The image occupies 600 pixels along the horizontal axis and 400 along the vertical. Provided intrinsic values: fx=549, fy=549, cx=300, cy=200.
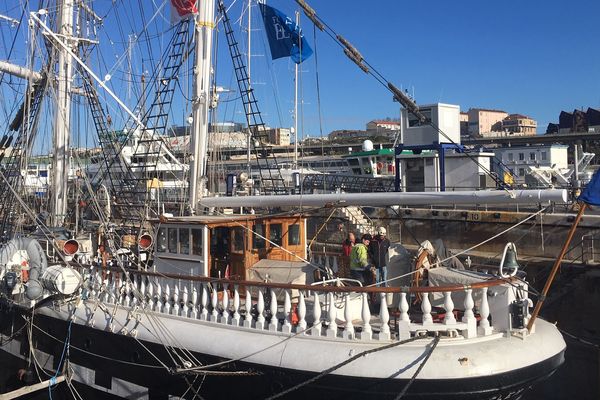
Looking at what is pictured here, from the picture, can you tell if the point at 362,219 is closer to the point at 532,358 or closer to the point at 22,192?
the point at 22,192

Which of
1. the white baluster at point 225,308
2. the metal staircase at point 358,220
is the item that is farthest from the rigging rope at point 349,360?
the metal staircase at point 358,220

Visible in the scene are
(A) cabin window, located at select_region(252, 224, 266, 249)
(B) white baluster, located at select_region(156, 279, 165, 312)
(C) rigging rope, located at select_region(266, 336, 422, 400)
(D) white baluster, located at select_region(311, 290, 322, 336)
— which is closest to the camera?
(C) rigging rope, located at select_region(266, 336, 422, 400)

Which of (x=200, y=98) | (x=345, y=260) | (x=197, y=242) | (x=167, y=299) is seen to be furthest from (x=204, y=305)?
(x=200, y=98)

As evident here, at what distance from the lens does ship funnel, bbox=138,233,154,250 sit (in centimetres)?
1134

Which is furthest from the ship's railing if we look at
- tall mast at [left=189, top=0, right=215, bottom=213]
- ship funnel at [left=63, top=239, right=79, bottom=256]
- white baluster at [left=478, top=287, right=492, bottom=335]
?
tall mast at [left=189, top=0, right=215, bottom=213]

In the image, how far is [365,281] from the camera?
940 cm

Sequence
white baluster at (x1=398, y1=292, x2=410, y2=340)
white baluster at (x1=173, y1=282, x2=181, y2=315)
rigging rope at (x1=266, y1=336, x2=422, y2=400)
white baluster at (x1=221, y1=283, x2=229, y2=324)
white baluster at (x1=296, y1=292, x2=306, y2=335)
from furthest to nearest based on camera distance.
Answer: white baluster at (x1=173, y1=282, x2=181, y2=315) → white baluster at (x1=221, y1=283, x2=229, y2=324) → white baluster at (x1=296, y1=292, x2=306, y2=335) → white baluster at (x1=398, y1=292, x2=410, y2=340) → rigging rope at (x1=266, y1=336, x2=422, y2=400)

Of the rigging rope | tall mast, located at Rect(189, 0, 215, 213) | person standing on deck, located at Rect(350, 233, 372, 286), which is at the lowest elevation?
the rigging rope

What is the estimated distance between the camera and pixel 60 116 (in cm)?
1570

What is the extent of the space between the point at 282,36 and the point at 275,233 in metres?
8.74

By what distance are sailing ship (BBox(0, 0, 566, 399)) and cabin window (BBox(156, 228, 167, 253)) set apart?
0.07ft

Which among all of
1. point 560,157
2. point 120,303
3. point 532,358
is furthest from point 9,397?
point 560,157

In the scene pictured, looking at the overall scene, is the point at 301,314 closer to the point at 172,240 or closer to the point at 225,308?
the point at 225,308

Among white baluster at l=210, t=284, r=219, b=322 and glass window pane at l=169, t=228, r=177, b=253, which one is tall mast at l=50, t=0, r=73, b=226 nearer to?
glass window pane at l=169, t=228, r=177, b=253
